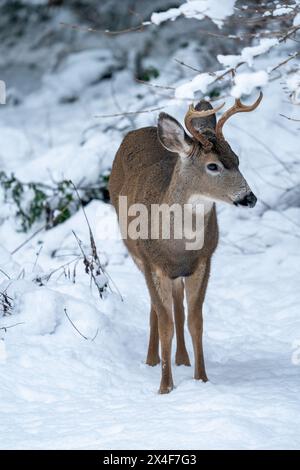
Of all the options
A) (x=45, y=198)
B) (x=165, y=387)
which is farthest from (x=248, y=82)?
(x=45, y=198)

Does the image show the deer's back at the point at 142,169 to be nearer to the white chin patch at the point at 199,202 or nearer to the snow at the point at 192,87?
the white chin patch at the point at 199,202

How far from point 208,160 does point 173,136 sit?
24 cm

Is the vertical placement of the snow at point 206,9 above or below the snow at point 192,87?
above

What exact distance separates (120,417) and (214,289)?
9.61ft

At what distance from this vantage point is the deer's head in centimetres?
588

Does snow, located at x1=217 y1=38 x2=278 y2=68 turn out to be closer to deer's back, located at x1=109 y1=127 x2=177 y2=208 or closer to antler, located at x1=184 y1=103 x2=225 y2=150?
antler, located at x1=184 y1=103 x2=225 y2=150

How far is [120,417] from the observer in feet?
18.0

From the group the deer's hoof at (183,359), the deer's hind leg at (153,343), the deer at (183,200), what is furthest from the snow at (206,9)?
the deer's hoof at (183,359)

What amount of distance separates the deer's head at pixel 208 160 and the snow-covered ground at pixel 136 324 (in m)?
0.96

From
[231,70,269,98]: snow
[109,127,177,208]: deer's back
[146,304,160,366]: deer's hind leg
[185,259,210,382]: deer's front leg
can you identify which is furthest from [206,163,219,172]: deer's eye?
[146,304,160,366]: deer's hind leg

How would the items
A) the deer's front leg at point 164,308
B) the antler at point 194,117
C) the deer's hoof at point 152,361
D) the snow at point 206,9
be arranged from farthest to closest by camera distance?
the deer's hoof at point 152,361
the deer's front leg at point 164,308
the antler at point 194,117
the snow at point 206,9

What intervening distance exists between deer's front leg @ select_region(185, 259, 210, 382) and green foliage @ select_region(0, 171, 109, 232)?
3.56 meters

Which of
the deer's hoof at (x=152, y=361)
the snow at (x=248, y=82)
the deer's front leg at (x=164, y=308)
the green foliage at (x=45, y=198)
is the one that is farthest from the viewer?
the green foliage at (x=45, y=198)

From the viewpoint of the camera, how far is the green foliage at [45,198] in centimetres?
991
